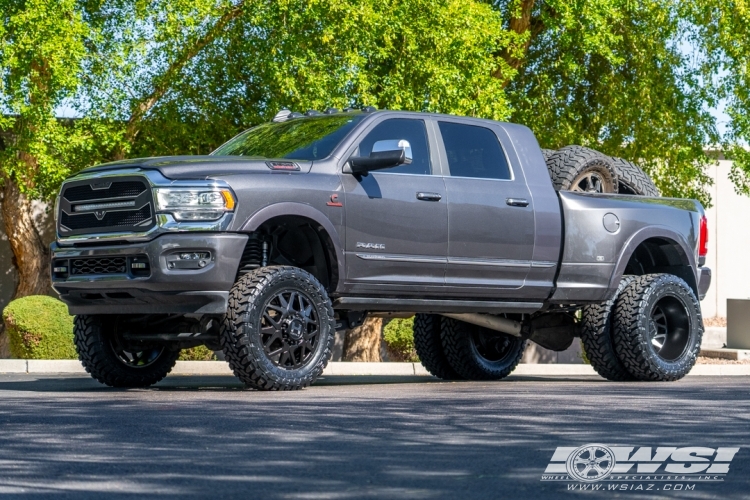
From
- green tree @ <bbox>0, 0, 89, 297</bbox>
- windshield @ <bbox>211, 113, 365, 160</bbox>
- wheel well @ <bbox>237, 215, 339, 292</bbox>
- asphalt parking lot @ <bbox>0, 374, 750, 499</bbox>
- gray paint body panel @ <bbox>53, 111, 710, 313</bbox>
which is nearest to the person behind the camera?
asphalt parking lot @ <bbox>0, 374, 750, 499</bbox>

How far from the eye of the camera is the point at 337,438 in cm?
639

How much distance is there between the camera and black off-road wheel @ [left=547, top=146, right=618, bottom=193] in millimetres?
11562

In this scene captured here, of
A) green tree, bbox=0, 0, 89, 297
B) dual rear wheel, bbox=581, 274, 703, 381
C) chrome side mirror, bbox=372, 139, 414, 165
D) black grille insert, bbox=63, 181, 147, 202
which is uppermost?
green tree, bbox=0, 0, 89, 297

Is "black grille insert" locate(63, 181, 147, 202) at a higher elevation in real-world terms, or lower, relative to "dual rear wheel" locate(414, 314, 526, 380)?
higher

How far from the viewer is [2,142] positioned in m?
20.8

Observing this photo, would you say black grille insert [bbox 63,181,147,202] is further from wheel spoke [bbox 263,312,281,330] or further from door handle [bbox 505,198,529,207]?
door handle [bbox 505,198,529,207]

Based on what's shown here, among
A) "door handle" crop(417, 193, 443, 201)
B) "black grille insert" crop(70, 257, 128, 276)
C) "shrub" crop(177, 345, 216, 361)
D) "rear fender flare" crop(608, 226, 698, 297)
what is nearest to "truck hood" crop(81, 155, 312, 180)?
"black grille insert" crop(70, 257, 128, 276)

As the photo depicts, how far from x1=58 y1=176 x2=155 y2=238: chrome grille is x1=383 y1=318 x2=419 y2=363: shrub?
9607mm

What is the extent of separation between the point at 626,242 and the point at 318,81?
645 centimetres

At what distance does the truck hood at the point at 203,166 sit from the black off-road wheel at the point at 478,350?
137 inches

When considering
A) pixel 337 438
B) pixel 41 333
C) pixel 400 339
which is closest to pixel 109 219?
pixel 337 438

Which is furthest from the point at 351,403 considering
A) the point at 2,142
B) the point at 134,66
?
the point at 2,142

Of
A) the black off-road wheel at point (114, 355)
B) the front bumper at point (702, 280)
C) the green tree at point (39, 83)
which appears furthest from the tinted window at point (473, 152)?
the green tree at point (39, 83)

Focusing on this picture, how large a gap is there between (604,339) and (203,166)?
171 inches
